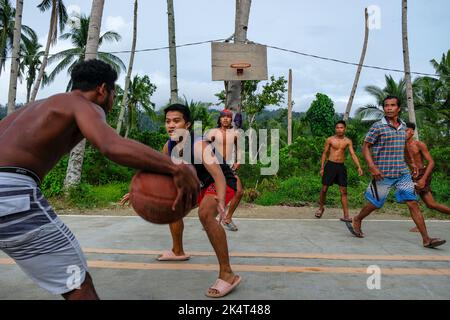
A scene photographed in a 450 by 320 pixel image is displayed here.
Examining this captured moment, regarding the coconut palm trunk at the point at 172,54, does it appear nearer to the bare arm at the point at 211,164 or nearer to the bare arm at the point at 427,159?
the bare arm at the point at 427,159

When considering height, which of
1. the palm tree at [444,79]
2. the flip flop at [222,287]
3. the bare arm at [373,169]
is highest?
the palm tree at [444,79]

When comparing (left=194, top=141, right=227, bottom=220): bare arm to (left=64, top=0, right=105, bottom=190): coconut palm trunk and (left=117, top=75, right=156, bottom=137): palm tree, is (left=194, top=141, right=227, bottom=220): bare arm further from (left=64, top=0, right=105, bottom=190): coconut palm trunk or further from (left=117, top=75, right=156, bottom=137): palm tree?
(left=117, top=75, right=156, bottom=137): palm tree

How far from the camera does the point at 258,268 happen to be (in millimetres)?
3625

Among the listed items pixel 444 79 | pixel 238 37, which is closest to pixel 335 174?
pixel 238 37

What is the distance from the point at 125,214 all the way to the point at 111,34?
897 inches

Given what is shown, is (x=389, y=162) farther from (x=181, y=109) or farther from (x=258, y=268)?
(x=181, y=109)

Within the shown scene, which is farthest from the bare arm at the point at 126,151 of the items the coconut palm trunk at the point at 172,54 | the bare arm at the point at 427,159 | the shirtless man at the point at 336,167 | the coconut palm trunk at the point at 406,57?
the coconut palm trunk at the point at 406,57

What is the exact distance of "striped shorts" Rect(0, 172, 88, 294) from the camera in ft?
6.11

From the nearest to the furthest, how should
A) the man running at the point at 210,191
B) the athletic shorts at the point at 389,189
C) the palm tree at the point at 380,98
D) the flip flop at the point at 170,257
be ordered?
the man running at the point at 210,191, the flip flop at the point at 170,257, the athletic shorts at the point at 389,189, the palm tree at the point at 380,98

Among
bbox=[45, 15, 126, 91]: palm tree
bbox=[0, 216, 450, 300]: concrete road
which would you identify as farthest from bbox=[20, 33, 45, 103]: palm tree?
bbox=[0, 216, 450, 300]: concrete road

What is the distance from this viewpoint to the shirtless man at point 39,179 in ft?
6.09

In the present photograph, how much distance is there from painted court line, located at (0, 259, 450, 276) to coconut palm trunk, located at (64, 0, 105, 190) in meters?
5.43

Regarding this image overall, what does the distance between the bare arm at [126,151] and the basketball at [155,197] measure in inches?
2.7
